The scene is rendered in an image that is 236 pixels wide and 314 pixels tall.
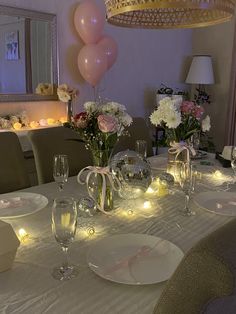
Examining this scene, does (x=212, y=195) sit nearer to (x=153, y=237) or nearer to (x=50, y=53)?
(x=153, y=237)

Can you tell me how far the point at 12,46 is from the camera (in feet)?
10.6

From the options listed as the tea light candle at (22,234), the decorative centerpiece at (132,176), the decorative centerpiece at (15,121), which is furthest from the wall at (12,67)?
the tea light candle at (22,234)

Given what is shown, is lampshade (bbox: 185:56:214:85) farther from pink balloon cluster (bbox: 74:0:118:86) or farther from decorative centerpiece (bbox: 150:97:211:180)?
decorative centerpiece (bbox: 150:97:211:180)

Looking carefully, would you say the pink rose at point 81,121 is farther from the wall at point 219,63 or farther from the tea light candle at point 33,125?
the wall at point 219,63

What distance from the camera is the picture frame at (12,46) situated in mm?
3170

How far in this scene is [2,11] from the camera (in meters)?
3.04

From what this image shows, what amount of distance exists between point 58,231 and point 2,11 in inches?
107

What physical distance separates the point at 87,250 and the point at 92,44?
2.82m

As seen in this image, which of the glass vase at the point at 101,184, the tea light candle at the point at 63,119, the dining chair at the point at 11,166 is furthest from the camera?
the tea light candle at the point at 63,119

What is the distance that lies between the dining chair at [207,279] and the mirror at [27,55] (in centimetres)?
297

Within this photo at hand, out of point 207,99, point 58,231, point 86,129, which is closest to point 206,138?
point 207,99

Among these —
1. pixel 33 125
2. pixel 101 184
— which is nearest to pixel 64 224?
pixel 101 184

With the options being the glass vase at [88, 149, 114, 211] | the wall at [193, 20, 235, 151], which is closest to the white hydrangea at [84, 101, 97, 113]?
the glass vase at [88, 149, 114, 211]

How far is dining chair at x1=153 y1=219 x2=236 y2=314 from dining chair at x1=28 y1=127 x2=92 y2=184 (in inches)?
49.7
